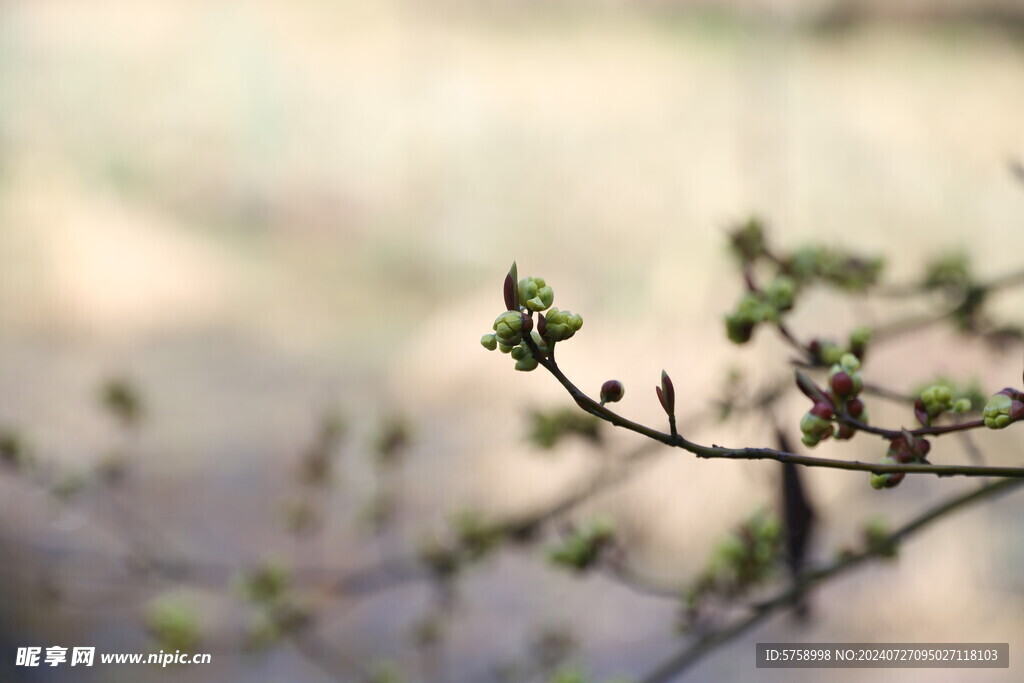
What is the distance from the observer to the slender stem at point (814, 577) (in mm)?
477

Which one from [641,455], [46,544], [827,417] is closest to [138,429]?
[46,544]

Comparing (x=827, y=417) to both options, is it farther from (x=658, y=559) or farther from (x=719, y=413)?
(x=658, y=559)

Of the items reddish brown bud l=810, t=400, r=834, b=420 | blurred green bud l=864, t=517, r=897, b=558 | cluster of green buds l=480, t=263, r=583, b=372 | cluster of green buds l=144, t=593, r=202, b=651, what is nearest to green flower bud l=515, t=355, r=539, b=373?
cluster of green buds l=480, t=263, r=583, b=372

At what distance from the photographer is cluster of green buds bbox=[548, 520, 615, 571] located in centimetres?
60

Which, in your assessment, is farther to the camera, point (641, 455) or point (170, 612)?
point (170, 612)

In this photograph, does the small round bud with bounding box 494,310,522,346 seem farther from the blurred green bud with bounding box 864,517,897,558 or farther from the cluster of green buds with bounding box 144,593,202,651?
the cluster of green buds with bounding box 144,593,202,651

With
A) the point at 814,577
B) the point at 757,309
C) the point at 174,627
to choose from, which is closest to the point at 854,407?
the point at 757,309

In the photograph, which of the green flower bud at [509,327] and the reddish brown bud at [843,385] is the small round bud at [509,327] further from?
the reddish brown bud at [843,385]

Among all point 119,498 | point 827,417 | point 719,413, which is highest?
point 119,498

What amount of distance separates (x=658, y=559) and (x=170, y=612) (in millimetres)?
710

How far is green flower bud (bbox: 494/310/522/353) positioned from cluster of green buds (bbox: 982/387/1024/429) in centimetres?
16

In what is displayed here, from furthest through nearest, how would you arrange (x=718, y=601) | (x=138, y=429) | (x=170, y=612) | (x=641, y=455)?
(x=138, y=429) < (x=170, y=612) < (x=641, y=455) < (x=718, y=601)

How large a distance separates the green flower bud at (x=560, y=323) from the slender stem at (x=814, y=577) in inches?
11.1

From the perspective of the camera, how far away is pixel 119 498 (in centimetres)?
135
